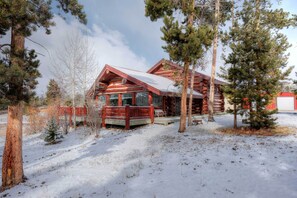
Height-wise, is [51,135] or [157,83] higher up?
[157,83]

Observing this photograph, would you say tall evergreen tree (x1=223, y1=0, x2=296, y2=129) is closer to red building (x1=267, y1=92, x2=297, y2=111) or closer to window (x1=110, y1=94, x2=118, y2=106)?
window (x1=110, y1=94, x2=118, y2=106)

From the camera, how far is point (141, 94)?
773 inches

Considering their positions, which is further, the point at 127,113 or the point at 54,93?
the point at 54,93

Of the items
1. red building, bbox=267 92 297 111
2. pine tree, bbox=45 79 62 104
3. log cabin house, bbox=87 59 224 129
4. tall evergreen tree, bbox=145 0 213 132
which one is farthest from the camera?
red building, bbox=267 92 297 111

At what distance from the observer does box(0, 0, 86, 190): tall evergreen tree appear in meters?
6.29

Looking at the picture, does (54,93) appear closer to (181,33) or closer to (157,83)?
(157,83)

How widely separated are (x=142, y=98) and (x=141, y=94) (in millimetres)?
421

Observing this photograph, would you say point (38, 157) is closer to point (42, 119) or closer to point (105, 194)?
point (105, 194)

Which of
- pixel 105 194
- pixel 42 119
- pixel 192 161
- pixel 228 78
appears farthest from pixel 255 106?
pixel 42 119

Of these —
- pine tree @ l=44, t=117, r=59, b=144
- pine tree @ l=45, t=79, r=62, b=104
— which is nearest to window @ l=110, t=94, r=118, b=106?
pine tree @ l=45, t=79, r=62, b=104

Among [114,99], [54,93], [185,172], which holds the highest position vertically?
[54,93]

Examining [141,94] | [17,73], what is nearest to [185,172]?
[17,73]

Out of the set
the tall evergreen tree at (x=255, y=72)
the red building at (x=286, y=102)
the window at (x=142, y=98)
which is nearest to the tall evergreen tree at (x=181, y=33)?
the tall evergreen tree at (x=255, y=72)

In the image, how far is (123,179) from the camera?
6.07 m
